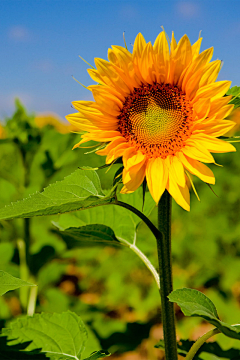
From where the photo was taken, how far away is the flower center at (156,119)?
2.89ft

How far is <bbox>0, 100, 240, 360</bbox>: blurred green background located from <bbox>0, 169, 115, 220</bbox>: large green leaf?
0.37m

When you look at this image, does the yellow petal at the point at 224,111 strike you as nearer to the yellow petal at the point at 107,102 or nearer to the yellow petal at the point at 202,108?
the yellow petal at the point at 202,108

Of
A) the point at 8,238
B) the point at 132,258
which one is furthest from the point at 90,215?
the point at 132,258

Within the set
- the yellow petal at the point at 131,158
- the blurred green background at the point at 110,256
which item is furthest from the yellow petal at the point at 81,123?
the blurred green background at the point at 110,256

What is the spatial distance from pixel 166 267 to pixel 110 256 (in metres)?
1.64

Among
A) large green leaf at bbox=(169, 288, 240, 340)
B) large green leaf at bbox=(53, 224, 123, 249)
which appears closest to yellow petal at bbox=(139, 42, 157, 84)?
large green leaf at bbox=(53, 224, 123, 249)

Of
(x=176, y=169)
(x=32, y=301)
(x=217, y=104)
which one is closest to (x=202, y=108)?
(x=217, y=104)

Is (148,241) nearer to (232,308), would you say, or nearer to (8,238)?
(232,308)

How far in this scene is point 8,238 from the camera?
2.01 metres

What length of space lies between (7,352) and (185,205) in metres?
0.56

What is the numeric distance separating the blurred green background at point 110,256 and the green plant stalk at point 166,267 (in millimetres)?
426

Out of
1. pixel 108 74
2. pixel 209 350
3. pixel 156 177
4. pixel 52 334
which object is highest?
pixel 108 74

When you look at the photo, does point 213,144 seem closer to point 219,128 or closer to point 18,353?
point 219,128

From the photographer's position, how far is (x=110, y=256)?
7.92 feet
